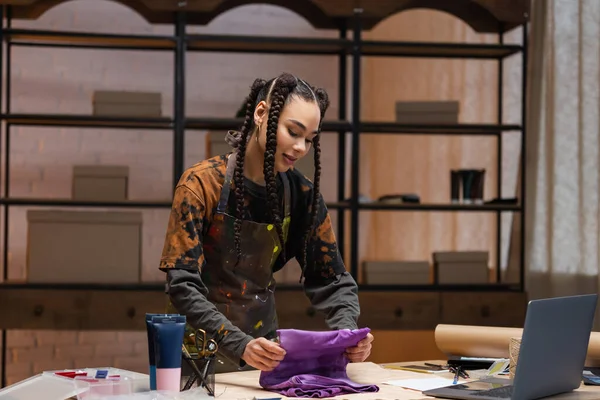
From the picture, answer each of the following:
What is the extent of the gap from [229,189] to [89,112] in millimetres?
2980

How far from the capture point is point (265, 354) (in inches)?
75.7

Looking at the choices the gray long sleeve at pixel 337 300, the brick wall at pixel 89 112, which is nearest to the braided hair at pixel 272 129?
the gray long sleeve at pixel 337 300

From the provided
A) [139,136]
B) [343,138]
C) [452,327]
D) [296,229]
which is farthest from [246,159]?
[139,136]

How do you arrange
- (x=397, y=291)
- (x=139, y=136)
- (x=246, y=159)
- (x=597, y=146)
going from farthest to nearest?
(x=139, y=136)
(x=397, y=291)
(x=597, y=146)
(x=246, y=159)

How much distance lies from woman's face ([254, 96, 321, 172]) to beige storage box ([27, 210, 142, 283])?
2.19 m

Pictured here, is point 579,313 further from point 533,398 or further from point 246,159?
point 246,159

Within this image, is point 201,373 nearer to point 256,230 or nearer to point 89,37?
point 256,230

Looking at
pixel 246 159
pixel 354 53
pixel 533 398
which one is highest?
pixel 354 53

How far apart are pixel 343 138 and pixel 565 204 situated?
1168 mm

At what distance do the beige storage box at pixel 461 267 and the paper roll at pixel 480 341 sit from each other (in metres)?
2.06

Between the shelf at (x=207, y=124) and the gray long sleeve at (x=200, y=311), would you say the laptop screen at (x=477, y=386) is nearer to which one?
the gray long sleeve at (x=200, y=311)

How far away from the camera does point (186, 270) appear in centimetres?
213

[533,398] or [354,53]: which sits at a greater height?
[354,53]

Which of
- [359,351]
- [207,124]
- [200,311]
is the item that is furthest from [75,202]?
[359,351]
